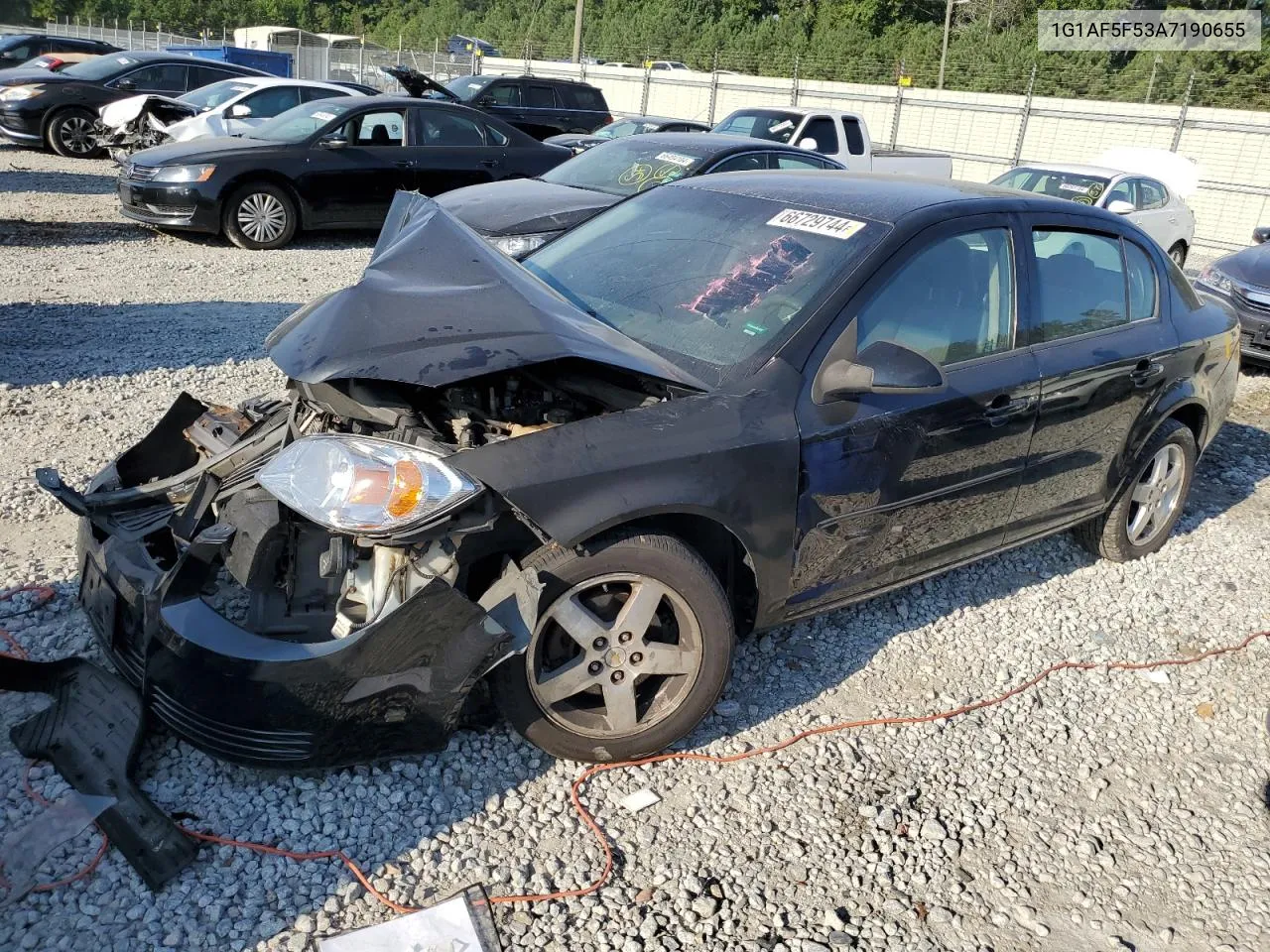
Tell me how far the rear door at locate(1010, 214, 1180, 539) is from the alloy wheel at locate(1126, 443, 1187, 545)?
0.40 m

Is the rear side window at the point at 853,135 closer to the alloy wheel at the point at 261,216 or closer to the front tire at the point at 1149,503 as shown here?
the alloy wheel at the point at 261,216

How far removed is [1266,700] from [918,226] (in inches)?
89.6

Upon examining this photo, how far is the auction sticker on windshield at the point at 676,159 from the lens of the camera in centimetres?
861

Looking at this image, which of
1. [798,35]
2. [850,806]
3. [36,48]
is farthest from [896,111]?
[798,35]

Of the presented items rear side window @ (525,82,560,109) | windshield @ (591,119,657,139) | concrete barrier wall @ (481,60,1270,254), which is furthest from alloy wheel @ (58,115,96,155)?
concrete barrier wall @ (481,60,1270,254)

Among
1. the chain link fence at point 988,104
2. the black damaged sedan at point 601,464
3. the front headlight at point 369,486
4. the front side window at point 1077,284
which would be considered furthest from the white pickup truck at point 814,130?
the front headlight at point 369,486

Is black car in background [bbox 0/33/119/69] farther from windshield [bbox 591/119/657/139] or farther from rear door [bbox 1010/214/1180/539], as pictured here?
rear door [bbox 1010/214/1180/539]

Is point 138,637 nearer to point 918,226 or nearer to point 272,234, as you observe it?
point 918,226

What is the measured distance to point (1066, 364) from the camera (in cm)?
392

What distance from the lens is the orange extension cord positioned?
102 inches

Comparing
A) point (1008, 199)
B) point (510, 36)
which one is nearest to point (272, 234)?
point (1008, 199)

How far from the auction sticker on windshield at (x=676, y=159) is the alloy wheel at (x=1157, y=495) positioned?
4973 millimetres

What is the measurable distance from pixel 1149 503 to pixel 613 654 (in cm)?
316

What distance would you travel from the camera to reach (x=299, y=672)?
8.56ft
